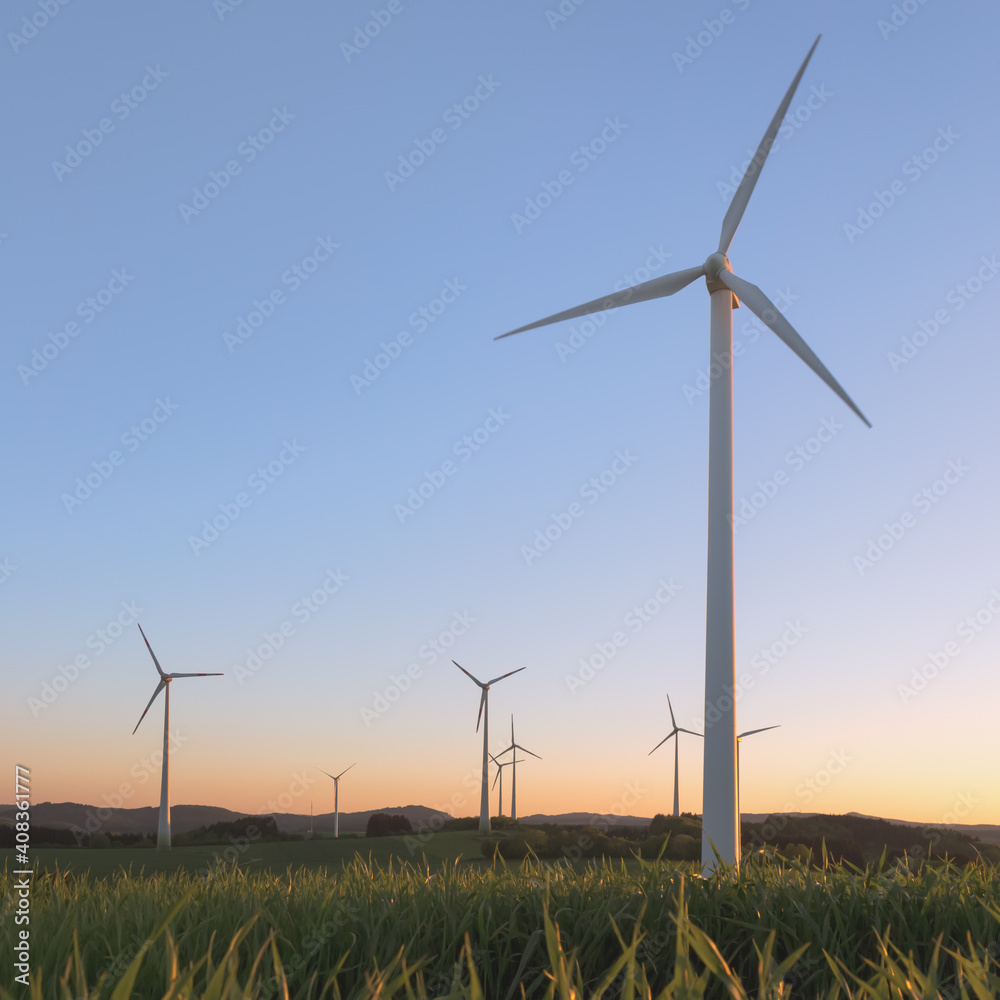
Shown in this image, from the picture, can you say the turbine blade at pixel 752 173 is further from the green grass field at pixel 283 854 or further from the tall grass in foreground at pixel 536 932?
the green grass field at pixel 283 854

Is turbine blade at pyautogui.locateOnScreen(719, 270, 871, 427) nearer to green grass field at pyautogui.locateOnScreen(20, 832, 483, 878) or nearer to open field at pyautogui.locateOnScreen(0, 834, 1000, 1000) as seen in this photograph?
open field at pyautogui.locateOnScreen(0, 834, 1000, 1000)

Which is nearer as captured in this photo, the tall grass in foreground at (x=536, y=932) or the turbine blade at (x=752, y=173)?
the tall grass in foreground at (x=536, y=932)

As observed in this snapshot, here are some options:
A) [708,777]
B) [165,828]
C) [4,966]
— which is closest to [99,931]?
[4,966]

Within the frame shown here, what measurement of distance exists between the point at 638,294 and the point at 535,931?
25.0 metres

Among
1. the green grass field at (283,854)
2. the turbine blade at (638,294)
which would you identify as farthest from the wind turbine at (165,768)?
the turbine blade at (638,294)

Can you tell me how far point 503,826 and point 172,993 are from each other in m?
82.3

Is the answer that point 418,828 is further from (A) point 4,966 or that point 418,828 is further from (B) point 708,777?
(A) point 4,966

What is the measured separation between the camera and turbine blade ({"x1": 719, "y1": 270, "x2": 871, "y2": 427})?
26453 mm

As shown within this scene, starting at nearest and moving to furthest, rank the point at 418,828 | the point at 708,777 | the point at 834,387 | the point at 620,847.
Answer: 1. the point at 708,777
2. the point at 834,387
3. the point at 620,847
4. the point at 418,828

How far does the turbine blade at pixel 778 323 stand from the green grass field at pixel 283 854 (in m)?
27.3

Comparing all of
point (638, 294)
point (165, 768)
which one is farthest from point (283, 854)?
point (638, 294)

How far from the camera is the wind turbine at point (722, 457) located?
21.5 metres

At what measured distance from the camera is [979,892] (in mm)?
9477

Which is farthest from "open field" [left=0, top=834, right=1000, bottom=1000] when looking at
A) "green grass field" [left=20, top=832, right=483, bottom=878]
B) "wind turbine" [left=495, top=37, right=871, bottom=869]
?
"green grass field" [left=20, top=832, right=483, bottom=878]
